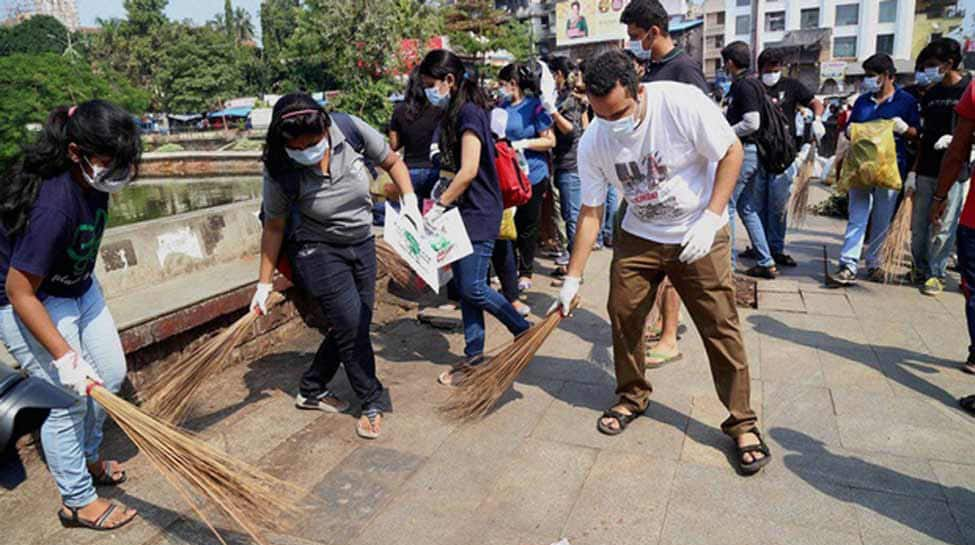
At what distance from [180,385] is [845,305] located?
14.5 feet

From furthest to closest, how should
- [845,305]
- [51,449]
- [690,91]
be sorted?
[845,305] → [690,91] → [51,449]

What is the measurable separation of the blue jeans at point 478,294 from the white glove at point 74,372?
1.84 m

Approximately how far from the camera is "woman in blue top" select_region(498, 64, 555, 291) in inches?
198

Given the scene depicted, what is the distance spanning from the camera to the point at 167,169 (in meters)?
24.7

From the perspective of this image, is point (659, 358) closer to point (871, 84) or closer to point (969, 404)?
point (969, 404)

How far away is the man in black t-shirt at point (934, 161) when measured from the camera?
4891 millimetres

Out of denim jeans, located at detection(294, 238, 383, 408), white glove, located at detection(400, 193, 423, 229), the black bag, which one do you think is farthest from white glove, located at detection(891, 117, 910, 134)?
denim jeans, located at detection(294, 238, 383, 408)

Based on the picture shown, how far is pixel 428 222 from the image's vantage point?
139 inches

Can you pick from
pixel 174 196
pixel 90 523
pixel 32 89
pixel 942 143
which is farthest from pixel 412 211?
pixel 32 89

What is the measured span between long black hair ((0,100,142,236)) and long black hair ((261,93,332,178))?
577 mm

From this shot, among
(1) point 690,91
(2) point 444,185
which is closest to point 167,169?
(2) point 444,185

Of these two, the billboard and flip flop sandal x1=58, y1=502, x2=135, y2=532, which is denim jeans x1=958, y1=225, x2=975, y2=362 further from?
the billboard

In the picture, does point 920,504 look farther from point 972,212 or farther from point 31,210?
point 31,210

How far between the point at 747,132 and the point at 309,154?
11.7 feet
